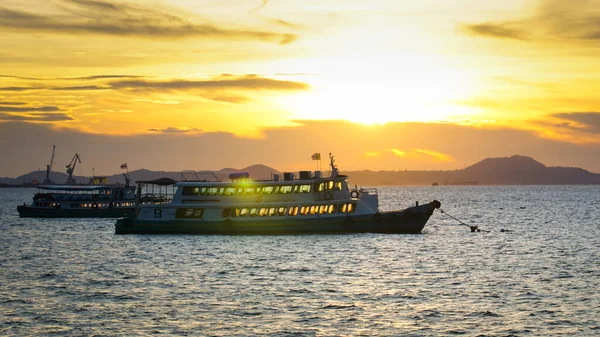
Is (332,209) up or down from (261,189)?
down

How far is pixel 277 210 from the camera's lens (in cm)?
8975

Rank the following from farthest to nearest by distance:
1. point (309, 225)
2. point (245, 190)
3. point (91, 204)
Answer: point (91, 204) → point (245, 190) → point (309, 225)

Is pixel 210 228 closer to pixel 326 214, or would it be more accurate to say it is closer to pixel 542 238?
pixel 326 214

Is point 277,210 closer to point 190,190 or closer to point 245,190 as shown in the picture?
point 245,190

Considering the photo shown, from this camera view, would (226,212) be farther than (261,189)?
Yes

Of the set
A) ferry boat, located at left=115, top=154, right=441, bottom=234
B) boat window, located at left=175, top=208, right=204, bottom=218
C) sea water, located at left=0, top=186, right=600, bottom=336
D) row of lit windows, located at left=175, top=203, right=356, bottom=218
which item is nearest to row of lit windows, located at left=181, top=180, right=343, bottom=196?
ferry boat, located at left=115, top=154, right=441, bottom=234

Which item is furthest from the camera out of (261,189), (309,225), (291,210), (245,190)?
(245,190)

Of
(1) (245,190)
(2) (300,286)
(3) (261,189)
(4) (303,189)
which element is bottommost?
(2) (300,286)

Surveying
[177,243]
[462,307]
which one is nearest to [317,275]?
[462,307]

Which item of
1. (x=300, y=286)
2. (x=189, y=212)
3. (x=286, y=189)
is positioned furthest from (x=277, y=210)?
(x=300, y=286)

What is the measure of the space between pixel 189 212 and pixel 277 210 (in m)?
11.5

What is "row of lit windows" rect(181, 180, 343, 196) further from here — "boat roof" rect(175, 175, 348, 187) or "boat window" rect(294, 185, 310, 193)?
"boat roof" rect(175, 175, 348, 187)

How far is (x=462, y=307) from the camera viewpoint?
46.6 m

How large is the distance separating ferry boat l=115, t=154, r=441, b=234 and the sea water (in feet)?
5.80
